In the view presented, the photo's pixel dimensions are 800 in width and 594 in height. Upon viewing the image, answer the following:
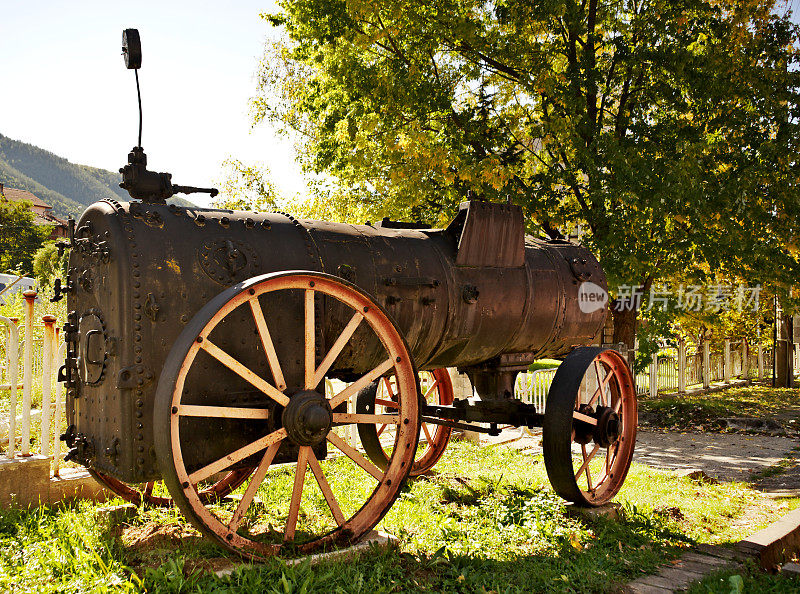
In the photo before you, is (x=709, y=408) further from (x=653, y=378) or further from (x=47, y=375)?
(x=47, y=375)

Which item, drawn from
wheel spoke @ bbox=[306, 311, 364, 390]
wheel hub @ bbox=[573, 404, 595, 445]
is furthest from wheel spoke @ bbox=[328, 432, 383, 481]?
wheel hub @ bbox=[573, 404, 595, 445]

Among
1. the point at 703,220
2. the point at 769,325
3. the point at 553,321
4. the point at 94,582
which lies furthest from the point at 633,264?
the point at 769,325

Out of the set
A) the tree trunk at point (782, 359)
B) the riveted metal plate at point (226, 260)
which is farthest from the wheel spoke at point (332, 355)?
the tree trunk at point (782, 359)

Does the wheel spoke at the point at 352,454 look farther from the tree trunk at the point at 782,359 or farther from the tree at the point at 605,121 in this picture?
the tree trunk at the point at 782,359

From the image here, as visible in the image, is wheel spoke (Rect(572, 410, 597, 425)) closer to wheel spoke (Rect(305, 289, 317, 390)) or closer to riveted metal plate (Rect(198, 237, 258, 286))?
wheel spoke (Rect(305, 289, 317, 390))

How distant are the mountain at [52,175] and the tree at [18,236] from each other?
11924cm

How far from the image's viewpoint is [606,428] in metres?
5.34

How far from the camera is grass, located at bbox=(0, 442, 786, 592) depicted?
3492mm

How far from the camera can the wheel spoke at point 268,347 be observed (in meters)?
3.60

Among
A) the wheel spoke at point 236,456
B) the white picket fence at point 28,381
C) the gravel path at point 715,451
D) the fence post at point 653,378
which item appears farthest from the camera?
the fence post at point 653,378

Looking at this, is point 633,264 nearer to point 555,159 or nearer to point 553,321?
point 555,159

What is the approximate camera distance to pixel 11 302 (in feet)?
37.3

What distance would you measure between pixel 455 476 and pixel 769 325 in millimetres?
20532

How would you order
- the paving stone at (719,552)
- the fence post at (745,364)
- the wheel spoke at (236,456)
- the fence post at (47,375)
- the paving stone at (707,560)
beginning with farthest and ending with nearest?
the fence post at (745,364)
the fence post at (47,375)
the paving stone at (719,552)
the paving stone at (707,560)
the wheel spoke at (236,456)
